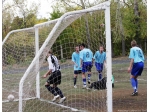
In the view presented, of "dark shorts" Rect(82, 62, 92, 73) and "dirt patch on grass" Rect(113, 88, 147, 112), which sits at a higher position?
"dark shorts" Rect(82, 62, 92, 73)

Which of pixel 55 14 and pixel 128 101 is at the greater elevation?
pixel 55 14

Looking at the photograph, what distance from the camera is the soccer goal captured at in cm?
595

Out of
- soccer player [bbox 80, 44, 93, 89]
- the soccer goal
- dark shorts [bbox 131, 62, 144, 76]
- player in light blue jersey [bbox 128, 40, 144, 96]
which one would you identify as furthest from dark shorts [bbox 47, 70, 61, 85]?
soccer player [bbox 80, 44, 93, 89]

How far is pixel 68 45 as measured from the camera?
8164mm

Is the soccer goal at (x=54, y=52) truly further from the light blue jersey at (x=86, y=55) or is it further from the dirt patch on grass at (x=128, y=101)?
the light blue jersey at (x=86, y=55)

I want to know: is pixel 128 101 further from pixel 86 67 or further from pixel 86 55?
pixel 86 67

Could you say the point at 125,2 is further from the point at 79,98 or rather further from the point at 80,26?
the point at 79,98

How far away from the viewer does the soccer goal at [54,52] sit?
19.5 ft

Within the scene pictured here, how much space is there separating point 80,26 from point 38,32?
1.77 m

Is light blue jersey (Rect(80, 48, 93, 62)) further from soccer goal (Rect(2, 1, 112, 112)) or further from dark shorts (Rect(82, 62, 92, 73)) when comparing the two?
soccer goal (Rect(2, 1, 112, 112))

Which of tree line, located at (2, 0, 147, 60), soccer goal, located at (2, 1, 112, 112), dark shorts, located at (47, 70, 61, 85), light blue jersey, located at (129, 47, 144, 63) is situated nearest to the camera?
soccer goal, located at (2, 1, 112, 112)

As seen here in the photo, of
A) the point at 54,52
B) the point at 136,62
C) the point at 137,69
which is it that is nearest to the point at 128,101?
the point at 137,69

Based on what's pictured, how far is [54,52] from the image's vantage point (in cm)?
856

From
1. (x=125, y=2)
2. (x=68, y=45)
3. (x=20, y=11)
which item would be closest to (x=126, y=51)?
(x=125, y=2)
